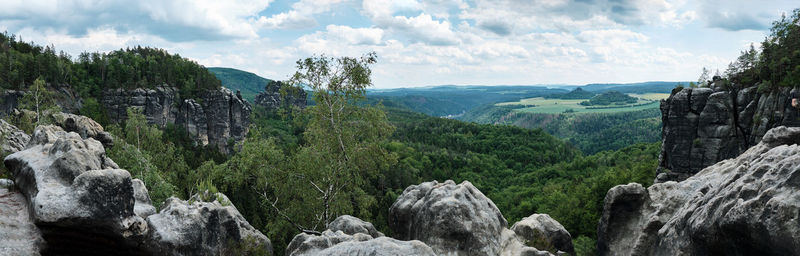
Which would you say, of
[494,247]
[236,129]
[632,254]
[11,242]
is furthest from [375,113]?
[236,129]

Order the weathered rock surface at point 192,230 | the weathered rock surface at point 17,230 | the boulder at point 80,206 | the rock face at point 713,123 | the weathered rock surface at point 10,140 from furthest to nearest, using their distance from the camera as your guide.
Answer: the rock face at point 713,123
the weathered rock surface at point 10,140
the weathered rock surface at point 192,230
the boulder at point 80,206
the weathered rock surface at point 17,230

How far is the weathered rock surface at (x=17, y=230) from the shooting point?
12898mm

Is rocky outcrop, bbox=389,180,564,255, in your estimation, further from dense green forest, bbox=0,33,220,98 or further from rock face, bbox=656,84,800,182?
dense green forest, bbox=0,33,220,98

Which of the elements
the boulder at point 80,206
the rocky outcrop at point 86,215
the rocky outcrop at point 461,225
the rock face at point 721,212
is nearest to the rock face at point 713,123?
the rock face at point 721,212

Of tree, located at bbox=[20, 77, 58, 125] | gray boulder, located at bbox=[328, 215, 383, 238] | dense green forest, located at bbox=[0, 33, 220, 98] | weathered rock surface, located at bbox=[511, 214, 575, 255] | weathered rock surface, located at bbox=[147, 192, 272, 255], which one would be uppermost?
dense green forest, located at bbox=[0, 33, 220, 98]

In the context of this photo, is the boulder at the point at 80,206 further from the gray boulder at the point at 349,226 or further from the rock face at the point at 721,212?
the rock face at the point at 721,212

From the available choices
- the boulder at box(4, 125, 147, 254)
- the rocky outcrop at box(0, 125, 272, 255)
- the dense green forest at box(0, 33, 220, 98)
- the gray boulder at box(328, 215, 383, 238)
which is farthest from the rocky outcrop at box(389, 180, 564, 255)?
the dense green forest at box(0, 33, 220, 98)

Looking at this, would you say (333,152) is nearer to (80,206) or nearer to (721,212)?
(80,206)

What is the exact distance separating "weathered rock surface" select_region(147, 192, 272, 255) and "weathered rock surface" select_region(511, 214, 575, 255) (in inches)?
575

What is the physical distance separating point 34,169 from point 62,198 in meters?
3.75

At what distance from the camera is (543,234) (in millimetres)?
Answer: 23188

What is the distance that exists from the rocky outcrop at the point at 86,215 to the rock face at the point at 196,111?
105m

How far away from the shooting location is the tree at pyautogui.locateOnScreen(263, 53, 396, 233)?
30.0 metres

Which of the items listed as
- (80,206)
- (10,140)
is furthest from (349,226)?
(10,140)
